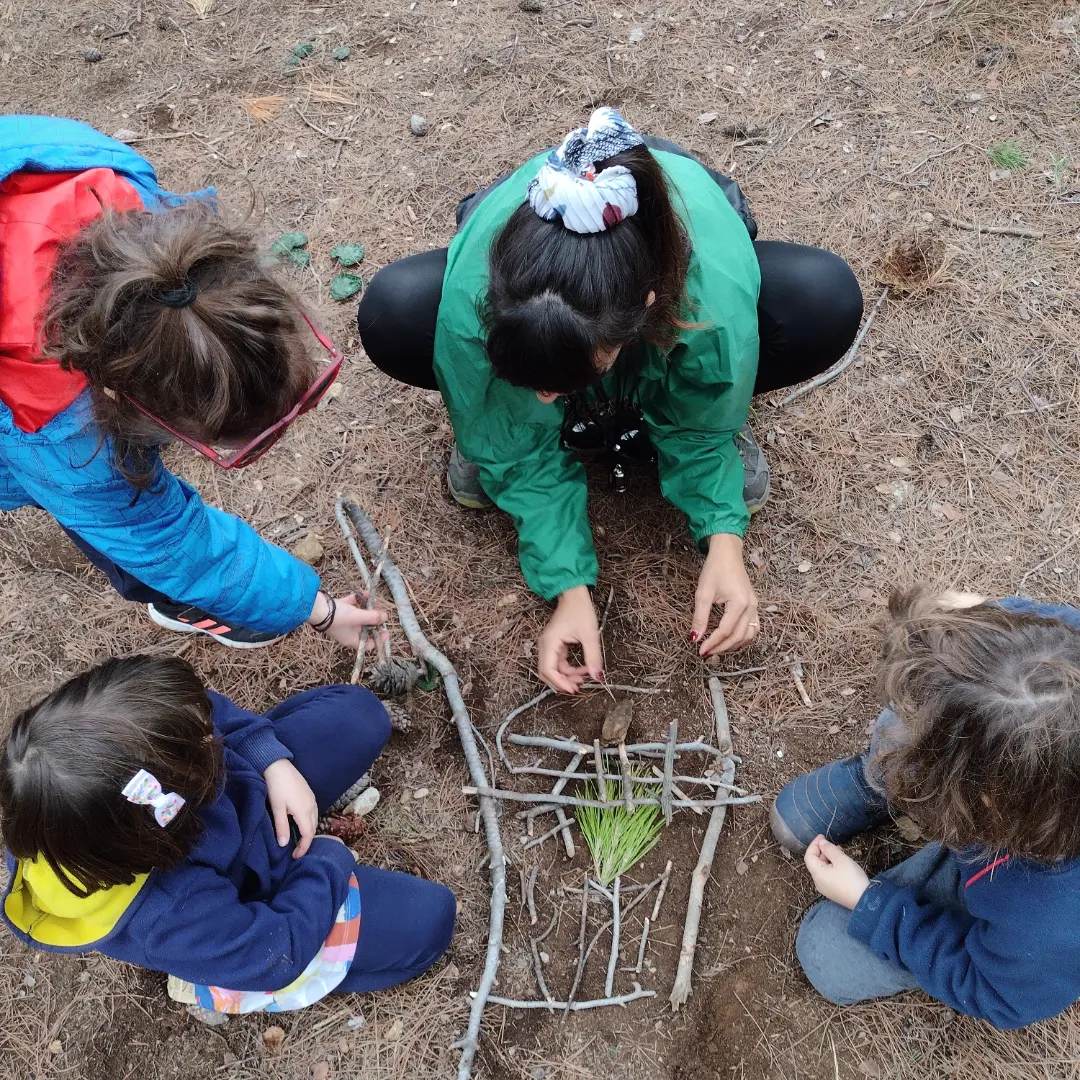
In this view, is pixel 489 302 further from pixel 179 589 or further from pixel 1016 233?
pixel 1016 233

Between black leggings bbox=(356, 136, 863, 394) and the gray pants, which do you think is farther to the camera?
black leggings bbox=(356, 136, 863, 394)

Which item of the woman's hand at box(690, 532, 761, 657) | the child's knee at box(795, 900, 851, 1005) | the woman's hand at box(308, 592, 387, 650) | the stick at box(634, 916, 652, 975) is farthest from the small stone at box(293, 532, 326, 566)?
the child's knee at box(795, 900, 851, 1005)

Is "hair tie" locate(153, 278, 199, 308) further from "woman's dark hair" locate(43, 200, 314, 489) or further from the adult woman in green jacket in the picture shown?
the adult woman in green jacket

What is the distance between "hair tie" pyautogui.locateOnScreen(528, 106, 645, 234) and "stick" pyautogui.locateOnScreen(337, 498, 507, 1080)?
1.18 metres

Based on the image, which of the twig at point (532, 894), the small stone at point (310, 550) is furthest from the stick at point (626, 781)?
the small stone at point (310, 550)

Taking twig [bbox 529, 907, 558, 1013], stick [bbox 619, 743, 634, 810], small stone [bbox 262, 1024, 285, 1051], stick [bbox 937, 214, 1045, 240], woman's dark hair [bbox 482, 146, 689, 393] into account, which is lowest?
small stone [bbox 262, 1024, 285, 1051]

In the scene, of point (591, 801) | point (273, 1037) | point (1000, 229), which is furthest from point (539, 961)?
point (1000, 229)

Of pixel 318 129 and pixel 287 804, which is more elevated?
pixel 318 129

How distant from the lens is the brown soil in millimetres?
1881

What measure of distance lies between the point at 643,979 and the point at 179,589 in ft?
4.36

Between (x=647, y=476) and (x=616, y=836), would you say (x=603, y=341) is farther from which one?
(x=616, y=836)

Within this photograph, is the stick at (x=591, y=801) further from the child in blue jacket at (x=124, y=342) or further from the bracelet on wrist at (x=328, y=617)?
the child in blue jacket at (x=124, y=342)

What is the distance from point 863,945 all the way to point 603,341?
4.45 ft

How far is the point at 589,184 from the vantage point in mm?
1333
